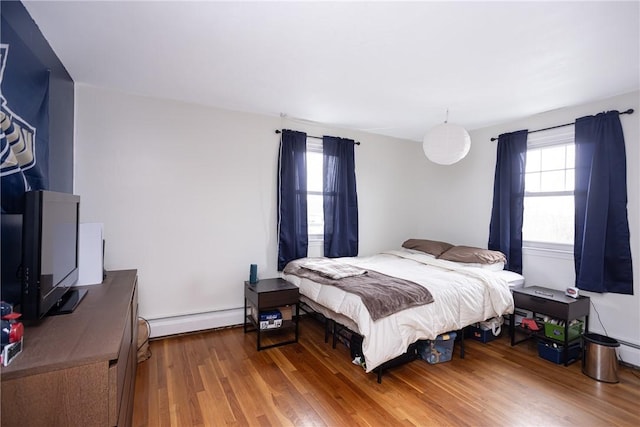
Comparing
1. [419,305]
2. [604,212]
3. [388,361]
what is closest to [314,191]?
[419,305]

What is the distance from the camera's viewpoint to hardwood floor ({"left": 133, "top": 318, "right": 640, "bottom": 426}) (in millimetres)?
1933

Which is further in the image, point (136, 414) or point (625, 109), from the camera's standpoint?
point (625, 109)

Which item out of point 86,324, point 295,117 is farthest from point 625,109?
point 86,324

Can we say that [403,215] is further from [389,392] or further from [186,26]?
[186,26]

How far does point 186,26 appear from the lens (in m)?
1.85

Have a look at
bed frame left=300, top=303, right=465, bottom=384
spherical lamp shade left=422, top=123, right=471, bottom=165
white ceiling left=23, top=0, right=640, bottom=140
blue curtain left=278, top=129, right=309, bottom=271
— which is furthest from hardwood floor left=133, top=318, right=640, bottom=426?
white ceiling left=23, top=0, right=640, bottom=140

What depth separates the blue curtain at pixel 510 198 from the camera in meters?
A: 3.50

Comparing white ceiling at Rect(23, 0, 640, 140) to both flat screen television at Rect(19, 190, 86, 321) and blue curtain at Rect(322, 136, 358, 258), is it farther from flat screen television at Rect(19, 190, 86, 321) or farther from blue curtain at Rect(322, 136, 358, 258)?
flat screen television at Rect(19, 190, 86, 321)

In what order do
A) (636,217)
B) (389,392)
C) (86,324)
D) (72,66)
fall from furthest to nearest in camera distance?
(636,217), (72,66), (389,392), (86,324)

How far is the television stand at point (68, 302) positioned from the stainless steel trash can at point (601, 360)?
12.2ft

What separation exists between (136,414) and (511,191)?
4151 mm

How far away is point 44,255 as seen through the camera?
1334 millimetres

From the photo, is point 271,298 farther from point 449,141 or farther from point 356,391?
point 449,141

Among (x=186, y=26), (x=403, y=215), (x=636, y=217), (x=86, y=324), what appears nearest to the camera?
(x=86, y=324)
